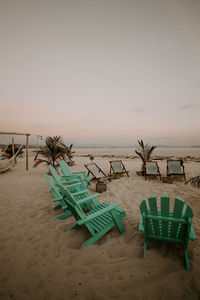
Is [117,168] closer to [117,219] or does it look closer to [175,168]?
[175,168]

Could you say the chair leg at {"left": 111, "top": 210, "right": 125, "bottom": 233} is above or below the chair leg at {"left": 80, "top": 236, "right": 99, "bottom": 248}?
above

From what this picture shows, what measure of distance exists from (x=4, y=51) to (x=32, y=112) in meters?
7.38

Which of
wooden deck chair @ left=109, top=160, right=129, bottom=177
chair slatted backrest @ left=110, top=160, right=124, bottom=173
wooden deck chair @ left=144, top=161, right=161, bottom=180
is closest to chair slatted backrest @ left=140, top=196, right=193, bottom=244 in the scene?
wooden deck chair @ left=144, top=161, right=161, bottom=180

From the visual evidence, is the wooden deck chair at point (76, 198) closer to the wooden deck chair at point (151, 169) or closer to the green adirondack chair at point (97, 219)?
the green adirondack chair at point (97, 219)

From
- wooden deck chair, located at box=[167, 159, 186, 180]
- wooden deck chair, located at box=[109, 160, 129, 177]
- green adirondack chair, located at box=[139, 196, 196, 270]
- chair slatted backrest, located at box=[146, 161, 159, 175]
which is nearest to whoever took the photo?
green adirondack chair, located at box=[139, 196, 196, 270]

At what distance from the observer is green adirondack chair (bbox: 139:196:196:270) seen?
1596mm

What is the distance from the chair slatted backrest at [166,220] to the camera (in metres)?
1.60

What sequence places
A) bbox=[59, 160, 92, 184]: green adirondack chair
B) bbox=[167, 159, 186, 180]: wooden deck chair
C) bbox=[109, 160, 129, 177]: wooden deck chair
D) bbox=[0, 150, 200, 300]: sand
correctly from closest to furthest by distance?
bbox=[0, 150, 200, 300]: sand, bbox=[59, 160, 92, 184]: green adirondack chair, bbox=[167, 159, 186, 180]: wooden deck chair, bbox=[109, 160, 129, 177]: wooden deck chair

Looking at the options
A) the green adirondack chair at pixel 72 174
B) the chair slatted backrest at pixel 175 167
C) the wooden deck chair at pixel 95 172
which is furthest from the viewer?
the chair slatted backrest at pixel 175 167

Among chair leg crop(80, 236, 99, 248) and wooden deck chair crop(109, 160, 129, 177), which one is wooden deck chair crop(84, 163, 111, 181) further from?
chair leg crop(80, 236, 99, 248)

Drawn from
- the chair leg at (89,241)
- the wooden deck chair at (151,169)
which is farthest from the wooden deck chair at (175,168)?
the chair leg at (89,241)

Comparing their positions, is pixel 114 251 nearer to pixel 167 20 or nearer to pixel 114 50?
pixel 167 20

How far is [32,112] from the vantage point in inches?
549

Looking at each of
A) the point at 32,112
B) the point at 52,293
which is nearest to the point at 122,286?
the point at 52,293
